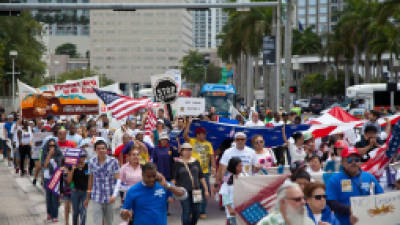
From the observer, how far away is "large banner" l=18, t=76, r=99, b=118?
73.2 feet

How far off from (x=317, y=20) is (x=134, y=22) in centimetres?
4659

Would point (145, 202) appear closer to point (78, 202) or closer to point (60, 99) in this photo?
point (78, 202)

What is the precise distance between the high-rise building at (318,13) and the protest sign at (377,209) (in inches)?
5960

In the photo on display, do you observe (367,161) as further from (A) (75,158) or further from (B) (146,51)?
(B) (146,51)

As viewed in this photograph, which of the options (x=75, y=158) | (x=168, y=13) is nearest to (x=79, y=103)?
(x=75, y=158)

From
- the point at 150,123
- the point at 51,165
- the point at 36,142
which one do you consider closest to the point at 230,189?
the point at 51,165

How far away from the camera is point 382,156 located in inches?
386

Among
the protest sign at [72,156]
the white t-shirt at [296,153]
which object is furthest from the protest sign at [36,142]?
the white t-shirt at [296,153]

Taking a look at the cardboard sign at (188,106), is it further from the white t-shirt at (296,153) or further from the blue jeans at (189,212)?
the blue jeans at (189,212)

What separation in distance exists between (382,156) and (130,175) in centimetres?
352

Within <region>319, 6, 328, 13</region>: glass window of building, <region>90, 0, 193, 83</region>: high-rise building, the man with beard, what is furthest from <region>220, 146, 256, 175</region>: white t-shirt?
<region>90, 0, 193, 83</region>: high-rise building

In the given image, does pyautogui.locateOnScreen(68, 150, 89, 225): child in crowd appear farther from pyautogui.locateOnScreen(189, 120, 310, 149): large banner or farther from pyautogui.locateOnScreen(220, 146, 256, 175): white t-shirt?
pyautogui.locateOnScreen(189, 120, 310, 149): large banner

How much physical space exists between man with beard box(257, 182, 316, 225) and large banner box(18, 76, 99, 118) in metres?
18.3

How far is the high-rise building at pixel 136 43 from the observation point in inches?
6939
